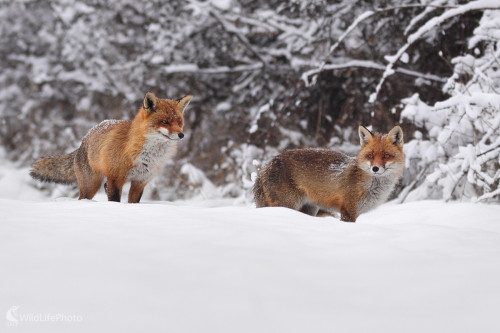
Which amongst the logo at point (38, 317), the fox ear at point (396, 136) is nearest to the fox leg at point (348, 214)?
the fox ear at point (396, 136)

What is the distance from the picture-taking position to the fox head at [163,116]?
4.69 m

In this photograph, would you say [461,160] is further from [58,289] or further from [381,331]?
[58,289]

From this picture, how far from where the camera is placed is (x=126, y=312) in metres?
2.07

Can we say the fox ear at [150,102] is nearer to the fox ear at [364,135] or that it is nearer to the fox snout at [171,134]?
the fox snout at [171,134]

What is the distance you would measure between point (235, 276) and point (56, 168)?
417cm

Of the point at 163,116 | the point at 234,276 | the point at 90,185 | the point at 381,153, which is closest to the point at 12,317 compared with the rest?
the point at 234,276

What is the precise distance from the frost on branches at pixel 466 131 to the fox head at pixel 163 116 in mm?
3202

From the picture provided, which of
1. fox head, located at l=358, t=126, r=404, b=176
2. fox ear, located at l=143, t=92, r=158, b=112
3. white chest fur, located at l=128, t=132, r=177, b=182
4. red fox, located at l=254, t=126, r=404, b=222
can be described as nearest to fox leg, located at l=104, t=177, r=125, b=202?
white chest fur, located at l=128, t=132, r=177, b=182

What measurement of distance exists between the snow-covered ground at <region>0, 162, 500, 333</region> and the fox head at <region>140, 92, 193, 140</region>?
5.22ft

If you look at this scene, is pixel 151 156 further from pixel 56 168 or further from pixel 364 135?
pixel 364 135

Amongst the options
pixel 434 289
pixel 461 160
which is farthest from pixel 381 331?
pixel 461 160

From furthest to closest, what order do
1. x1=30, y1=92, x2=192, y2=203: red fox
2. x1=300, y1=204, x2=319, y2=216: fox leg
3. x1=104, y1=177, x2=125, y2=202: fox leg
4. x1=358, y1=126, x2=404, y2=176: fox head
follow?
x1=300, y1=204, x2=319, y2=216: fox leg
x1=358, y1=126, x2=404, y2=176: fox head
x1=104, y1=177, x2=125, y2=202: fox leg
x1=30, y1=92, x2=192, y2=203: red fox

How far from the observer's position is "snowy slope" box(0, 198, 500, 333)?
208cm

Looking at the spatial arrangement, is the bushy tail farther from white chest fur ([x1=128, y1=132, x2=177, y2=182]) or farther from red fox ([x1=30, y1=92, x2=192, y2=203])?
white chest fur ([x1=128, y1=132, x2=177, y2=182])
